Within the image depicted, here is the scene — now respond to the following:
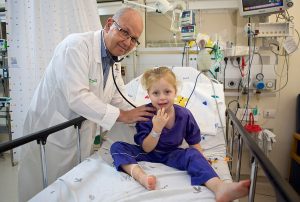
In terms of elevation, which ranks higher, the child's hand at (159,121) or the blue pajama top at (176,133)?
the child's hand at (159,121)

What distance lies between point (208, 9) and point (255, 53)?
0.70m

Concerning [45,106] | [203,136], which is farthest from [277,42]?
[45,106]

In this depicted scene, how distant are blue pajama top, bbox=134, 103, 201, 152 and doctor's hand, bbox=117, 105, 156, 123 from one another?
0.05 metres

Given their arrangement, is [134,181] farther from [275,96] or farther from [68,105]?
[275,96]

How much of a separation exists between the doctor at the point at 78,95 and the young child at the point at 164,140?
12cm

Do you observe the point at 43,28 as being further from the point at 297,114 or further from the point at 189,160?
the point at 297,114

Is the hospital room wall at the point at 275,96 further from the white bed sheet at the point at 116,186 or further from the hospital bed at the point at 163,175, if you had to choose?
the white bed sheet at the point at 116,186

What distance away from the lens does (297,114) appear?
2.65 metres

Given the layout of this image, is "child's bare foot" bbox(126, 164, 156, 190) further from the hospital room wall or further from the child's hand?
the hospital room wall

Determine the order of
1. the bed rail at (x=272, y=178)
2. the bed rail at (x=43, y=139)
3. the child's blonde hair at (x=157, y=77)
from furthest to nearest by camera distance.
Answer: the child's blonde hair at (x=157, y=77) → the bed rail at (x=43, y=139) → the bed rail at (x=272, y=178)

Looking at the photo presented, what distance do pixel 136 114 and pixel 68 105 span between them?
1.26 ft

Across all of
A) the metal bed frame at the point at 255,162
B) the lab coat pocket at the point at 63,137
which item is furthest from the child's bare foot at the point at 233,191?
the lab coat pocket at the point at 63,137

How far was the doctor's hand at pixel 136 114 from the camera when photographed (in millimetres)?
1359

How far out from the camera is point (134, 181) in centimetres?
111
